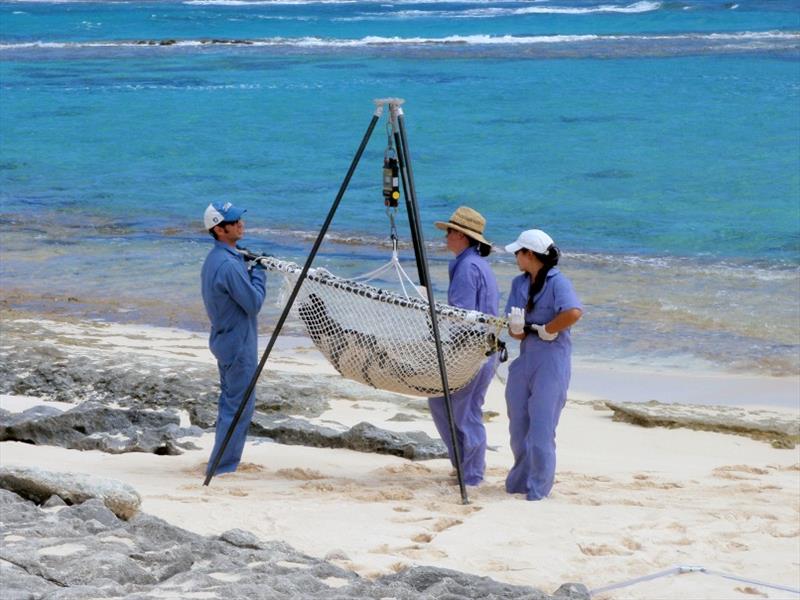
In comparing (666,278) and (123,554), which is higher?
(123,554)

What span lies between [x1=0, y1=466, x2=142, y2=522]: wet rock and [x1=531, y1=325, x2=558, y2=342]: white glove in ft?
6.40

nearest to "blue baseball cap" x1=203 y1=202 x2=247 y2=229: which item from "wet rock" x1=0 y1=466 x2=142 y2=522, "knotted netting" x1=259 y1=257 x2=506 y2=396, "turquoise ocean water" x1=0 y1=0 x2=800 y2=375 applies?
"knotted netting" x1=259 y1=257 x2=506 y2=396

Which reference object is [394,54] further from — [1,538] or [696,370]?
[1,538]

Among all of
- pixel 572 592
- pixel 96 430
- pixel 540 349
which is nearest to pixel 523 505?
pixel 540 349

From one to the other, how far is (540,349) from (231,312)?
154 cm

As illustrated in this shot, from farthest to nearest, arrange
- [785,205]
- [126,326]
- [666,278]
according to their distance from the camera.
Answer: [785,205]
[666,278]
[126,326]

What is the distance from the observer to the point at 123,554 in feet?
16.8

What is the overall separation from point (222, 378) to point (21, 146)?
19.9m

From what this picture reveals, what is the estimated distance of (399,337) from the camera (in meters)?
6.73

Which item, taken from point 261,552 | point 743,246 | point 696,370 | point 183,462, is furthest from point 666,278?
point 261,552

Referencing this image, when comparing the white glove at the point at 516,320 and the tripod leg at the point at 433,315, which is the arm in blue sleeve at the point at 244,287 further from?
the white glove at the point at 516,320

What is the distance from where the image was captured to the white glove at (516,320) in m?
6.46

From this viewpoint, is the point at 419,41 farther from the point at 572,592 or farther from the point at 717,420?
the point at 572,592

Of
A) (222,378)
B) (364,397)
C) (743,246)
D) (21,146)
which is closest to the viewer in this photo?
(222,378)
